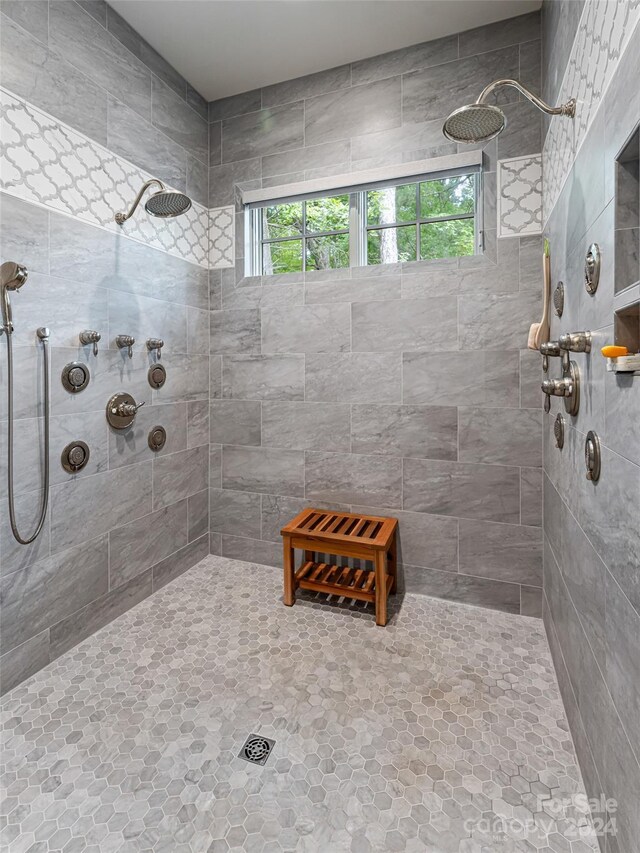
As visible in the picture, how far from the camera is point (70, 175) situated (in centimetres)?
169

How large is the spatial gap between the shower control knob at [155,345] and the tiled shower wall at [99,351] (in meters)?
0.04

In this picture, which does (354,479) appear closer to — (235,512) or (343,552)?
(343,552)

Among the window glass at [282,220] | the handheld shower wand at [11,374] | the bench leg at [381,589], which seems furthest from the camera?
the window glass at [282,220]

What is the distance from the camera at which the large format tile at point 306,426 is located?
230 centimetres

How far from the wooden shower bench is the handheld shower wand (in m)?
1.05

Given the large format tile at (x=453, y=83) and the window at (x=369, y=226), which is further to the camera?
the window at (x=369, y=226)

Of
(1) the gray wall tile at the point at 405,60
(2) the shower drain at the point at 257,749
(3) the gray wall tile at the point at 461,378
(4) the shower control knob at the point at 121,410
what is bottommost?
(2) the shower drain at the point at 257,749

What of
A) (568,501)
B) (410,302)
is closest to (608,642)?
(568,501)

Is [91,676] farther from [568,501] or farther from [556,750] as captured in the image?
[568,501]

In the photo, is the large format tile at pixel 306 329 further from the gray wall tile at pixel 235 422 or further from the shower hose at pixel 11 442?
the shower hose at pixel 11 442

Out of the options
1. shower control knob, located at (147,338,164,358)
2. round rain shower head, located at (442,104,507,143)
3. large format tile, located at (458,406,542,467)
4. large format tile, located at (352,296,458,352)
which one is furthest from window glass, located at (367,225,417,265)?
shower control knob, located at (147,338,164,358)

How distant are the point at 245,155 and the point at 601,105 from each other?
2.01m

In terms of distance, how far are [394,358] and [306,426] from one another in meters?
0.63

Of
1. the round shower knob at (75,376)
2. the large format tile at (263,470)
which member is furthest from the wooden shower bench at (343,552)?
the round shower knob at (75,376)
